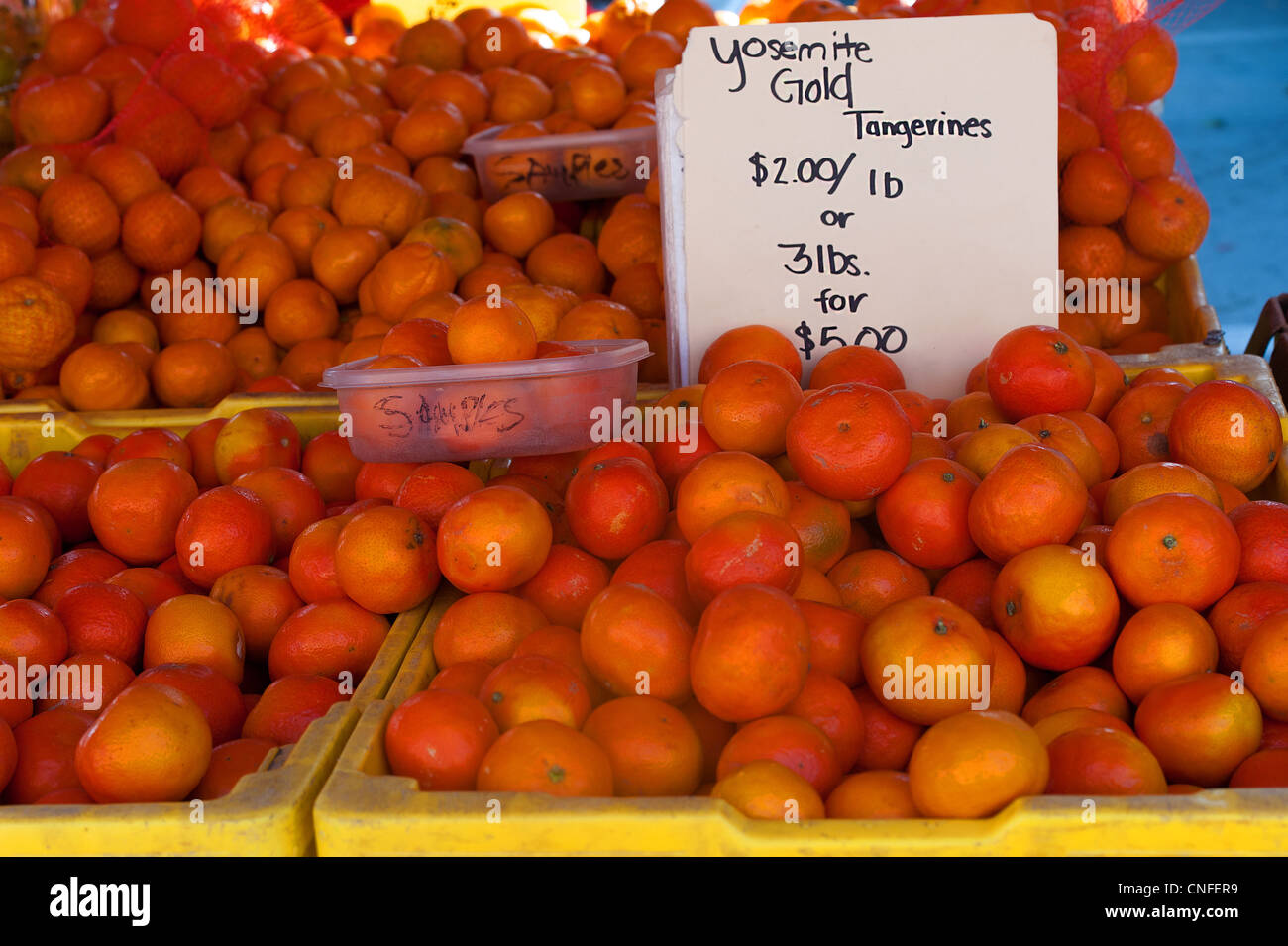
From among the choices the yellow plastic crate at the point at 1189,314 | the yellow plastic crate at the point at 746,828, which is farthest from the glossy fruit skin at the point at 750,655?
the yellow plastic crate at the point at 1189,314

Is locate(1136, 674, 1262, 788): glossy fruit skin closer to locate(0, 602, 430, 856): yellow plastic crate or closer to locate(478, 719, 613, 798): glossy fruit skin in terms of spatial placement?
locate(478, 719, 613, 798): glossy fruit skin

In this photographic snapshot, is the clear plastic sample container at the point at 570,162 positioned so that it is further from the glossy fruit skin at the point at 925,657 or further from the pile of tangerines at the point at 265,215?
the glossy fruit skin at the point at 925,657

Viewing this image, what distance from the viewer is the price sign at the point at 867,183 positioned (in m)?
1.80

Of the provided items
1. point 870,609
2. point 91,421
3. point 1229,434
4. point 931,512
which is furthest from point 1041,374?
point 91,421

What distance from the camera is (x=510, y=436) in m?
1.51

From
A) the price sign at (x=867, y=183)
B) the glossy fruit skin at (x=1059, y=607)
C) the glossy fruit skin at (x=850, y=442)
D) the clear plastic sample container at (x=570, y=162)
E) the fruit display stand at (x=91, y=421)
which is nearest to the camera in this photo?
the glossy fruit skin at (x=1059, y=607)

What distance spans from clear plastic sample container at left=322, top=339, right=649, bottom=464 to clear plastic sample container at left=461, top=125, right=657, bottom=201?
1084 millimetres

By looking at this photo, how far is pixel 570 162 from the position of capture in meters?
2.52

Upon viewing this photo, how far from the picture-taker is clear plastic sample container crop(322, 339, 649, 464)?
4.79ft

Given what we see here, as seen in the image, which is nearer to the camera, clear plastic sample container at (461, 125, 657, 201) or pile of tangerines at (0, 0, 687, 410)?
pile of tangerines at (0, 0, 687, 410)

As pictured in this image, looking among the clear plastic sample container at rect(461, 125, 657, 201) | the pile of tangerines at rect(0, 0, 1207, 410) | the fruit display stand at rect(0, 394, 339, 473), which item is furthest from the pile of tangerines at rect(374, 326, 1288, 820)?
the clear plastic sample container at rect(461, 125, 657, 201)

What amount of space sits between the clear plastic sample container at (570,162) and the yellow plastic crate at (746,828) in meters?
1.75
